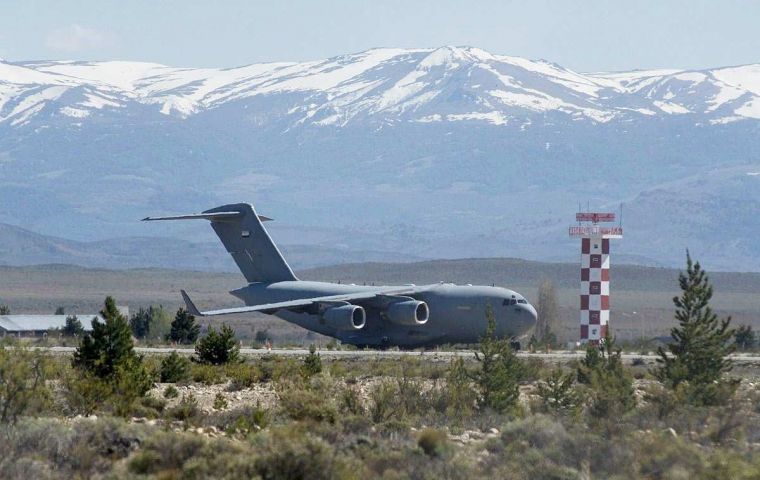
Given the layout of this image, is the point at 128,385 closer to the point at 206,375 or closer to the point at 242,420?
the point at 242,420

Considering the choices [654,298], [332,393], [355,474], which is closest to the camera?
[355,474]

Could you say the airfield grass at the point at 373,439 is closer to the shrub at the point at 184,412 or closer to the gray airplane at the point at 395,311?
the shrub at the point at 184,412

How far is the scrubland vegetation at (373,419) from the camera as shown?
19172 millimetres

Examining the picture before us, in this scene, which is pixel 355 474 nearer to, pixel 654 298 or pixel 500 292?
pixel 500 292

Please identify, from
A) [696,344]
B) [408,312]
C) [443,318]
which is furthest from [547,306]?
[696,344]

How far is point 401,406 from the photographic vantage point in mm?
27844

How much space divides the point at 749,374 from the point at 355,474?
23.9 m

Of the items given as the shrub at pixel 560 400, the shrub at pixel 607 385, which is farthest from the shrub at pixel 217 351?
the shrub at pixel 560 400

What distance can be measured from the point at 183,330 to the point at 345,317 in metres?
14.6

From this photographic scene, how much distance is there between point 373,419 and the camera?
85.6 feet

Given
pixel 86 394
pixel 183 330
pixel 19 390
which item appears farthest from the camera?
pixel 183 330

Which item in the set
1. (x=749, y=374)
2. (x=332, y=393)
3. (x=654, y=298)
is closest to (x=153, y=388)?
(x=332, y=393)

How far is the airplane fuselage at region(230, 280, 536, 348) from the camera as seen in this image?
52.0 m

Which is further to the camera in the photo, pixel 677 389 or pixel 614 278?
pixel 614 278
